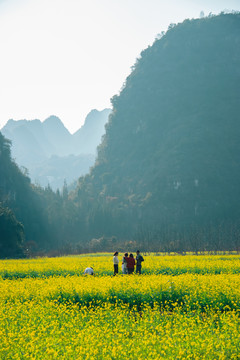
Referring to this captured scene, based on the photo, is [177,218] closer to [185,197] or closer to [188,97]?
[185,197]

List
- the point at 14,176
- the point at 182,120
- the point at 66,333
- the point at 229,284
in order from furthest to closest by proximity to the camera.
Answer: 1. the point at 182,120
2. the point at 14,176
3. the point at 229,284
4. the point at 66,333

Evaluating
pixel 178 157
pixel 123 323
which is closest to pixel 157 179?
pixel 178 157

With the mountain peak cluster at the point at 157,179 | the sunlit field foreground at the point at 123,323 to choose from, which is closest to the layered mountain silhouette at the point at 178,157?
the mountain peak cluster at the point at 157,179

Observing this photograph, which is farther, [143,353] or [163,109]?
[163,109]

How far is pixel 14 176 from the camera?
123625mm

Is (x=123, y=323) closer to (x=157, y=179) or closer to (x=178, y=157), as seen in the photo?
(x=157, y=179)


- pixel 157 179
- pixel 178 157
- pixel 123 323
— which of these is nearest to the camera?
pixel 123 323

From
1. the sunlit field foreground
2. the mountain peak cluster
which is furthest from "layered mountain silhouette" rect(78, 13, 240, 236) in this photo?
the sunlit field foreground

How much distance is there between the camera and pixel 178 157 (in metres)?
157

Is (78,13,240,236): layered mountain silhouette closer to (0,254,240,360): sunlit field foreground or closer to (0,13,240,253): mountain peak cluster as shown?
(0,13,240,253): mountain peak cluster

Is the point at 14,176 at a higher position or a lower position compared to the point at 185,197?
higher

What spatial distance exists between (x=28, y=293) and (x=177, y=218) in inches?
4920

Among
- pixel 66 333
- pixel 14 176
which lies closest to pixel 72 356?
pixel 66 333

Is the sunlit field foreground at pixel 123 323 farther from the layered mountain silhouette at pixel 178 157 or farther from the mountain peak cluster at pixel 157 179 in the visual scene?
the layered mountain silhouette at pixel 178 157
